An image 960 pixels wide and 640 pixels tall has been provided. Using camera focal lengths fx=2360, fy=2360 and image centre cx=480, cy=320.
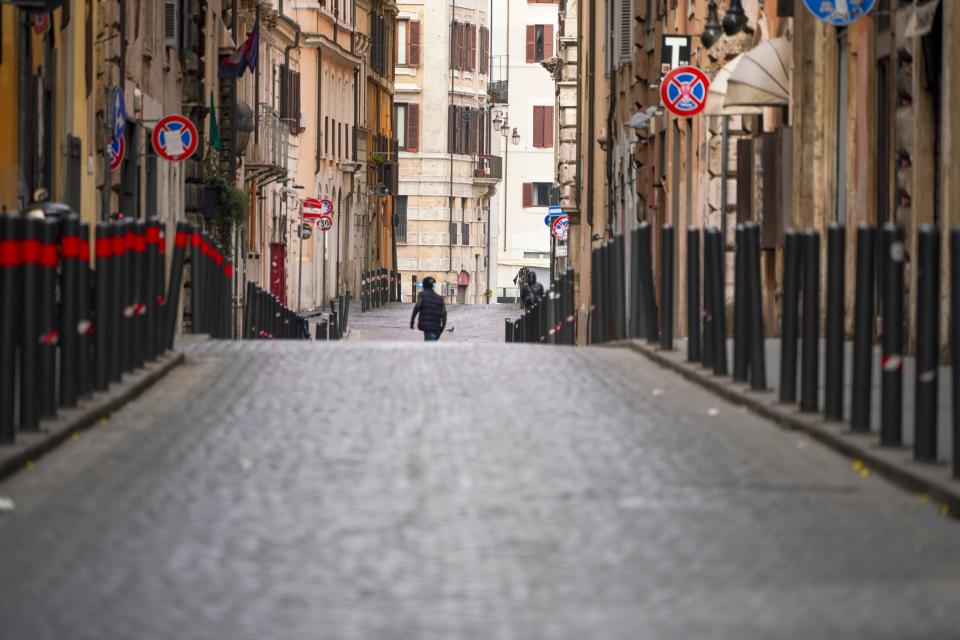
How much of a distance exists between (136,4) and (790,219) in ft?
37.3

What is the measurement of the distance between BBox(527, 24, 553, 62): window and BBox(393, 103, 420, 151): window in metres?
14.5

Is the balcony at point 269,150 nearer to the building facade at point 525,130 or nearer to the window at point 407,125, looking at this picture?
the window at point 407,125

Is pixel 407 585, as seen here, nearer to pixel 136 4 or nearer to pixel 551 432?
pixel 551 432

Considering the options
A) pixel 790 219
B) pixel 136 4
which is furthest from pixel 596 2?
pixel 790 219

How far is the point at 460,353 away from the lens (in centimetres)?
1878

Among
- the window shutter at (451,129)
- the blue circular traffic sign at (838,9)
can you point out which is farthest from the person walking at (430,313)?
the window shutter at (451,129)

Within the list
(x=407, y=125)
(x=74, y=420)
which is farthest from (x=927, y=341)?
(x=407, y=125)

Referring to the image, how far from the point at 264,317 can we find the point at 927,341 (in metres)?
19.8

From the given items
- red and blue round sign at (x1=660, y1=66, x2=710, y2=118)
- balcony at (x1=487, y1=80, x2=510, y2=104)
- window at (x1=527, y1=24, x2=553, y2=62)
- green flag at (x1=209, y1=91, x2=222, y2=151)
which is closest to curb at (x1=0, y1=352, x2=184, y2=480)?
red and blue round sign at (x1=660, y1=66, x2=710, y2=118)

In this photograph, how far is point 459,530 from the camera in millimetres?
8695

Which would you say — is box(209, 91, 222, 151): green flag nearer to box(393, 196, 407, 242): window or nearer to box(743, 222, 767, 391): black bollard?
box(743, 222, 767, 391): black bollard

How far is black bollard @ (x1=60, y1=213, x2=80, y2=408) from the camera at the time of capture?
1274 cm

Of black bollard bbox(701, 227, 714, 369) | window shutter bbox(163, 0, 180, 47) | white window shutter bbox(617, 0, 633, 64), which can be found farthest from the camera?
white window shutter bbox(617, 0, 633, 64)

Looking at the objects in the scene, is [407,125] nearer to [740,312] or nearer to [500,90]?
[500,90]
